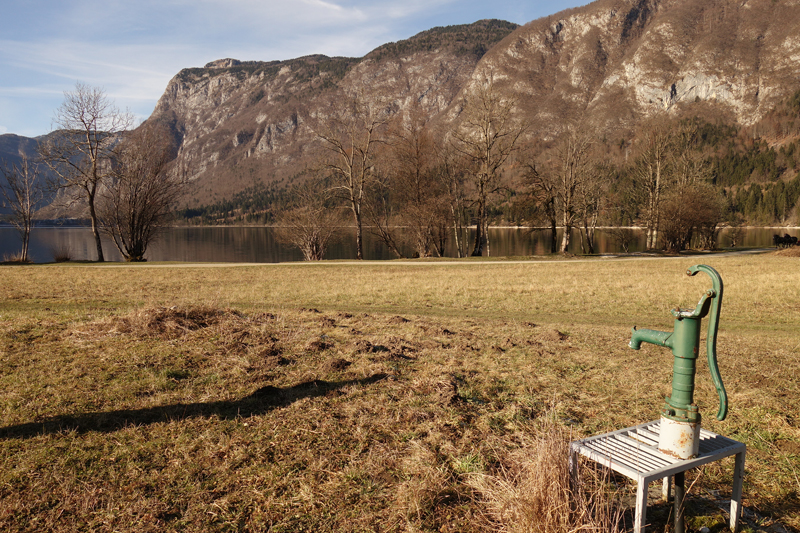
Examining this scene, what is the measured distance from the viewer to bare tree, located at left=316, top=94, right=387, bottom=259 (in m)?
36.8

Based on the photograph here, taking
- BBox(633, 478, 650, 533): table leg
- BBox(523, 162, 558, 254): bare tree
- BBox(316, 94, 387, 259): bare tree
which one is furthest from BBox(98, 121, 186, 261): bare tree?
BBox(633, 478, 650, 533): table leg

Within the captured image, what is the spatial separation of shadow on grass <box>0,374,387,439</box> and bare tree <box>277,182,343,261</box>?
4014 cm

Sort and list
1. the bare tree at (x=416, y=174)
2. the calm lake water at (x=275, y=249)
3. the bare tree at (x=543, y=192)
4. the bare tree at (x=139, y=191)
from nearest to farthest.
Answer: the bare tree at (x=139, y=191), the bare tree at (x=416, y=174), the bare tree at (x=543, y=192), the calm lake water at (x=275, y=249)

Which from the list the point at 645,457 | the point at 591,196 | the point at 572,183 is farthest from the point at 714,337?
the point at 591,196

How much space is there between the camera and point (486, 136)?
1459 inches

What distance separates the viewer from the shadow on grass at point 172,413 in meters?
4.59

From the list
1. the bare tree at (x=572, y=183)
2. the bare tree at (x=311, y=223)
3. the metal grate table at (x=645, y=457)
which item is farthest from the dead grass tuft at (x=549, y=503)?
the bare tree at (x=311, y=223)

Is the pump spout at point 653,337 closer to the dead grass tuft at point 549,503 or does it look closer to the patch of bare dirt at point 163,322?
the dead grass tuft at point 549,503

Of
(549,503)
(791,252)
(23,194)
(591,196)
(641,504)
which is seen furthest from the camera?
(591,196)

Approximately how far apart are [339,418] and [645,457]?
308 centimetres

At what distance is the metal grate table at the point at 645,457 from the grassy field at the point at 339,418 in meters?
0.22

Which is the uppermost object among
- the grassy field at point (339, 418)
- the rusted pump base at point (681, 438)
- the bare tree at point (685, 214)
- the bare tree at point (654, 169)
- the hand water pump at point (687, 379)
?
the bare tree at point (654, 169)

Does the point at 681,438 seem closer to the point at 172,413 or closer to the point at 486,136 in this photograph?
the point at 172,413

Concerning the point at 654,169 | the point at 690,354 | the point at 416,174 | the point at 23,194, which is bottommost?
the point at 690,354
